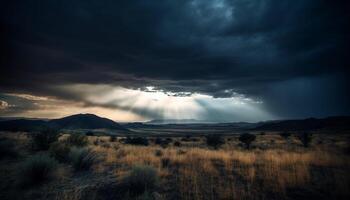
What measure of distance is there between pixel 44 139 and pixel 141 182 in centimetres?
1256

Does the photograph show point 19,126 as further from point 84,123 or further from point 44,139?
point 84,123

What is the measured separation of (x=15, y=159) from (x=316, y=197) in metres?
13.7

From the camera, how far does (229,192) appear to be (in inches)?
207

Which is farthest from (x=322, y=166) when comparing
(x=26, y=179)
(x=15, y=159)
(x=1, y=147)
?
(x=1, y=147)

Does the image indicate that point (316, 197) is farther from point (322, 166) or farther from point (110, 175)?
point (110, 175)

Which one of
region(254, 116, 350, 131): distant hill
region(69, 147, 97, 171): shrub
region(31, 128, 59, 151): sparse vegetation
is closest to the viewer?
region(69, 147, 97, 171): shrub

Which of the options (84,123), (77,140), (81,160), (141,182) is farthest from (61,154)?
(84,123)

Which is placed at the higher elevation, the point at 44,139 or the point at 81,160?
the point at 44,139

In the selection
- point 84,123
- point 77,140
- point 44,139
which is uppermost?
point 84,123

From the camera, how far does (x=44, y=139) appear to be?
14.4 meters

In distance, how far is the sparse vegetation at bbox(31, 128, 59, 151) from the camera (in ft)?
45.9

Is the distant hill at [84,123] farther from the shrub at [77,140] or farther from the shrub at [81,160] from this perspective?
the shrub at [81,160]

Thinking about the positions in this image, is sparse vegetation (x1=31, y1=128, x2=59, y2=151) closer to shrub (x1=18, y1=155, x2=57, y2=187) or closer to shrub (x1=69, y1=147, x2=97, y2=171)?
shrub (x1=69, y1=147, x2=97, y2=171)

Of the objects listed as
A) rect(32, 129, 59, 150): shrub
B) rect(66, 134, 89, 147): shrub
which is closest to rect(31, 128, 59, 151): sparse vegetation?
rect(32, 129, 59, 150): shrub
